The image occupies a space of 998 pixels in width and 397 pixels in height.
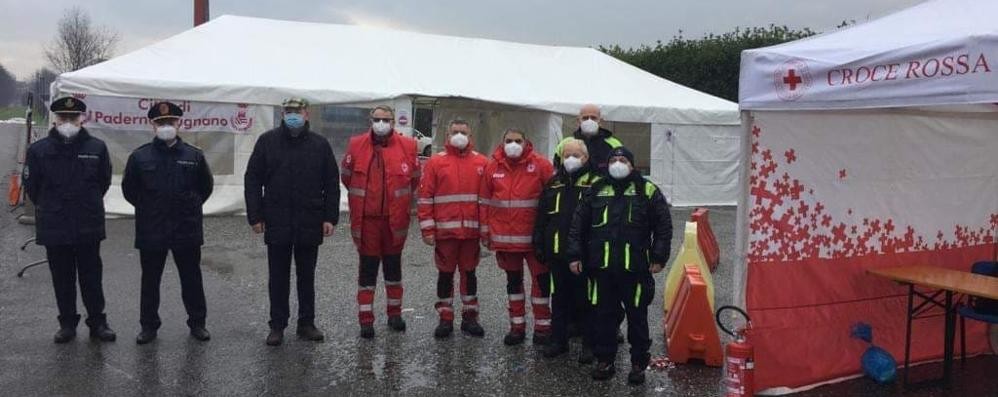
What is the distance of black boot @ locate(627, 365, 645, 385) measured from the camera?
16.4 ft

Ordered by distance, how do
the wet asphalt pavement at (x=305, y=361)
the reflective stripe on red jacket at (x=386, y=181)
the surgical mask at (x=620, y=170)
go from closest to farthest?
the surgical mask at (x=620, y=170) → the wet asphalt pavement at (x=305, y=361) → the reflective stripe on red jacket at (x=386, y=181)

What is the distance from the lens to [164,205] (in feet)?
18.4

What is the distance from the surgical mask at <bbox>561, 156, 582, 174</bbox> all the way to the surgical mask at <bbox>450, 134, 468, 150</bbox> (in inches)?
35.8

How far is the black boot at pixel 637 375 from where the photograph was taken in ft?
16.4

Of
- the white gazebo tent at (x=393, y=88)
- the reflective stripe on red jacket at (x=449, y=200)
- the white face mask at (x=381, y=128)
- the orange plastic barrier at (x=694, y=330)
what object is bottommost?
the orange plastic barrier at (x=694, y=330)

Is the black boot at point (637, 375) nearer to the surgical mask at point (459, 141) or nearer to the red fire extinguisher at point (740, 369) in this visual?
the red fire extinguisher at point (740, 369)

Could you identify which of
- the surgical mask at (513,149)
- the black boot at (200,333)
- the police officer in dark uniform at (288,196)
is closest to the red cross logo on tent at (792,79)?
the surgical mask at (513,149)

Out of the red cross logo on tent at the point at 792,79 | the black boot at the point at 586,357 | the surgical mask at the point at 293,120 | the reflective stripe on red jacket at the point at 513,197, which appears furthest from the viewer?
the surgical mask at the point at 293,120

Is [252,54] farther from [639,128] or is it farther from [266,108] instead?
[639,128]

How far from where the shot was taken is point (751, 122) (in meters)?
4.63

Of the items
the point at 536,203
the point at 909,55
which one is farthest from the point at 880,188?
the point at 536,203

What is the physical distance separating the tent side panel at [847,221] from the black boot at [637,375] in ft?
2.34

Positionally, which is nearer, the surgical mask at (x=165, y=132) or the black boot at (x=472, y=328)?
the surgical mask at (x=165, y=132)

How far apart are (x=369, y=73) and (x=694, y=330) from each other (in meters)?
10.6
